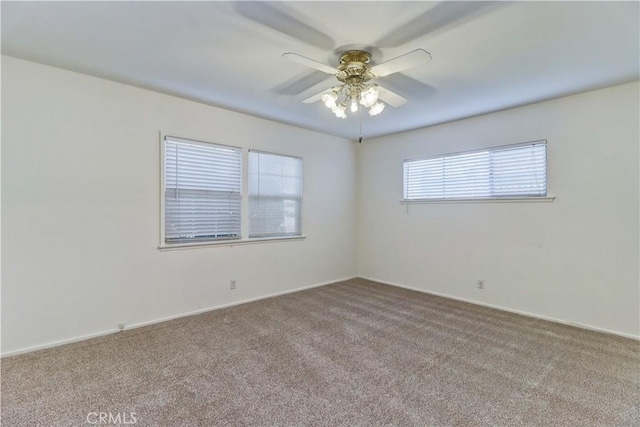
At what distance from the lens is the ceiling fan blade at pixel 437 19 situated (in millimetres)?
1794

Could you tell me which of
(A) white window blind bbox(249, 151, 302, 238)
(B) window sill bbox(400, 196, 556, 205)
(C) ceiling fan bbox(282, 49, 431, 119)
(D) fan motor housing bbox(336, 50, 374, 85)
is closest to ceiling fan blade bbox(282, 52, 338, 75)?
(C) ceiling fan bbox(282, 49, 431, 119)

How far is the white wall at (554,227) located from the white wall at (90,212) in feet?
8.74

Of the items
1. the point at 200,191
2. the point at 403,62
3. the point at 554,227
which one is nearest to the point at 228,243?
the point at 200,191

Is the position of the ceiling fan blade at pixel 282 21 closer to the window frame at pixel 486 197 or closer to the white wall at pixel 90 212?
the white wall at pixel 90 212

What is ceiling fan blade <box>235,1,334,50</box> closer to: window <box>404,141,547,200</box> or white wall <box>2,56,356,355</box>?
white wall <box>2,56,356,355</box>

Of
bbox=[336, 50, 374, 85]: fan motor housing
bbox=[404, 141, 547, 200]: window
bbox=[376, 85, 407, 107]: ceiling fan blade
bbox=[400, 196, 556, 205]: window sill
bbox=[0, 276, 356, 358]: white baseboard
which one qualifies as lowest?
bbox=[0, 276, 356, 358]: white baseboard

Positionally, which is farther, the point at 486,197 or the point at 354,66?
the point at 486,197

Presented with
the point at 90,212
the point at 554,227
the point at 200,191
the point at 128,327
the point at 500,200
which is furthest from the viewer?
the point at 500,200

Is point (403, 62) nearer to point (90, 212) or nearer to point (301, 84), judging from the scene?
point (301, 84)

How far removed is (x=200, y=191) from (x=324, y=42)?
86.9 inches

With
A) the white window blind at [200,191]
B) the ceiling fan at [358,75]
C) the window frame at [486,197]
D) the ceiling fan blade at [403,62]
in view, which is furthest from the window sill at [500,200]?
the white window blind at [200,191]

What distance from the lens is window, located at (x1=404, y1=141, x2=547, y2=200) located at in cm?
350

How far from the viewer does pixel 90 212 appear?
2.84m

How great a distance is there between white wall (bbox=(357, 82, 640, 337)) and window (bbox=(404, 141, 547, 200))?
11cm
